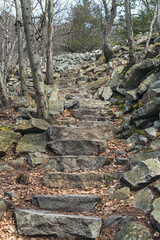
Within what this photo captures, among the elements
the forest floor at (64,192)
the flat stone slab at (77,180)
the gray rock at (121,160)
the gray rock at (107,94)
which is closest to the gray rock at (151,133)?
the forest floor at (64,192)

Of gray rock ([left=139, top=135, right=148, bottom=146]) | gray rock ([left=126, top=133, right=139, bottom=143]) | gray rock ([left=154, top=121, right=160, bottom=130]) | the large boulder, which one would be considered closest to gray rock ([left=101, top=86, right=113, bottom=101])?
the large boulder

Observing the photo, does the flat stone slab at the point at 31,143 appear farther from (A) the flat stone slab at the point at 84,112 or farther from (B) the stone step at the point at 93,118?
(A) the flat stone slab at the point at 84,112

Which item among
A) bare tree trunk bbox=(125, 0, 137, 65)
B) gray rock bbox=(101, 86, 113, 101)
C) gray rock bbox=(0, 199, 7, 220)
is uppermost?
bare tree trunk bbox=(125, 0, 137, 65)

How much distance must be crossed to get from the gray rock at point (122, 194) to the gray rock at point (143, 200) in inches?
6.5

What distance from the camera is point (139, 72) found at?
902 centimetres

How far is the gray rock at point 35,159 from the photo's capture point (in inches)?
237

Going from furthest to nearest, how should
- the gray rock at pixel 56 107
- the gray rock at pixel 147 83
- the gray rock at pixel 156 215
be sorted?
the gray rock at pixel 56 107, the gray rock at pixel 147 83, the gray rock at pixel 156 215

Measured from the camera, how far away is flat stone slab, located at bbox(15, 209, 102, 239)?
3.48 meters

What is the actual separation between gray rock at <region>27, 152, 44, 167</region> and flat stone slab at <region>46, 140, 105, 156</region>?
45 centimetres

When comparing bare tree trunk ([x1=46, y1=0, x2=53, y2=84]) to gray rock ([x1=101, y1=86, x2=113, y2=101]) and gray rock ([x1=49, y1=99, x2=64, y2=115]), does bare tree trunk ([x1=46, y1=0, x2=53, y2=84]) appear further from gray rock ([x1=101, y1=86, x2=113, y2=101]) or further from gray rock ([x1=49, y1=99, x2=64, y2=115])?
gray rock ([x1=101, y1=86, x2=113, y2=101])

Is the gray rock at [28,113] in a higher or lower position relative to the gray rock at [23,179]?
higher

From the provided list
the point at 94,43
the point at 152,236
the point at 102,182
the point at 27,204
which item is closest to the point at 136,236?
the point at 152,236

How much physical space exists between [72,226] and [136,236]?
103 cm

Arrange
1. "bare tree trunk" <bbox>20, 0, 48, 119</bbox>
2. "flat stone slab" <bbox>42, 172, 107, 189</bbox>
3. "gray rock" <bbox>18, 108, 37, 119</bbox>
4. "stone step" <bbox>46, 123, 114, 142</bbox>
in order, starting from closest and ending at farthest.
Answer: "flat stone slab" <bbox>42, 172, 107, 189</bbox>, "stone step" <bbox>46, 123, 114, 142</bbox>, "bare tree trunk" <bbox>20, 0, 48, 119</bbox>, "gray rock" <bbox>18, 108, 37, 119</bbox>
